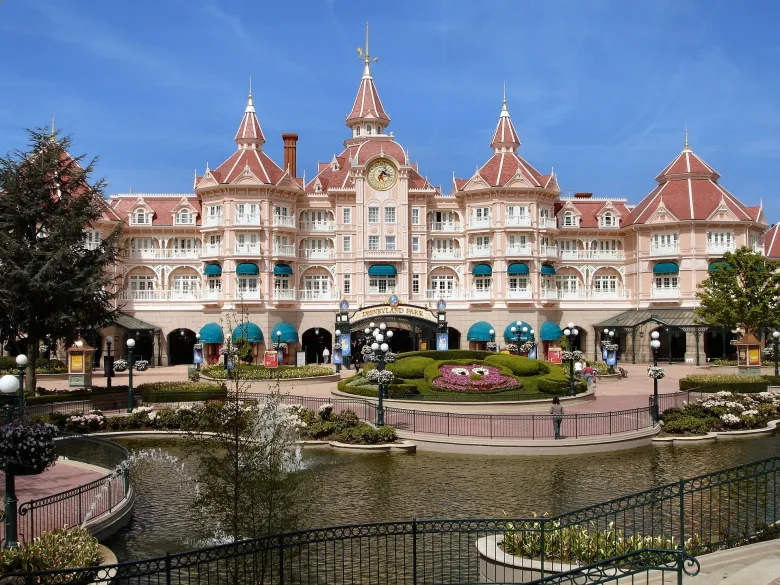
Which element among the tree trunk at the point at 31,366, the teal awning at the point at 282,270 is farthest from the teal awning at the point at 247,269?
the tree trunk at the point at 31,366

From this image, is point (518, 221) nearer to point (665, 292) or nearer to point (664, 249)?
point (664, 249)

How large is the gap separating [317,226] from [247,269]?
7773mm

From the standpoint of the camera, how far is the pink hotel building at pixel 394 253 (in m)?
57.9

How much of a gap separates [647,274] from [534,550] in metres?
52.0

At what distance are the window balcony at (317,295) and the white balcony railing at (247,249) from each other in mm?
5097

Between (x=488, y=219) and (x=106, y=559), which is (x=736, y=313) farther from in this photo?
(x=106, y=559)

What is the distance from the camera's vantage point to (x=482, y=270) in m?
59.6

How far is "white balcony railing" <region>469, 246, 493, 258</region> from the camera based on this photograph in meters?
59.9

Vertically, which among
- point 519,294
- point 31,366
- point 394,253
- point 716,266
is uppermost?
point 394,253

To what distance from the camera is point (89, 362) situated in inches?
1540

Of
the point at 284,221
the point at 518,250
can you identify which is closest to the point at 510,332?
the point at 518,250

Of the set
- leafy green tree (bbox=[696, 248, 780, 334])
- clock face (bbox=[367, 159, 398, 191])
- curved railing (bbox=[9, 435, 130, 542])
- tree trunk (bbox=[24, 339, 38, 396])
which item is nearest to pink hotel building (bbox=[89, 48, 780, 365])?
clock face (bbox=[367, 159, 398, 191])

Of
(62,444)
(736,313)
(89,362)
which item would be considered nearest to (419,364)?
(89,362)

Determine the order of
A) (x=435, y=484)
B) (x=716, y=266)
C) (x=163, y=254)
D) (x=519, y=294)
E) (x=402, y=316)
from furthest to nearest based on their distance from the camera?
1. (x=163, y=254)
2. (x=519, y=294)
3. (x=402, y=316)
4. (x=716, y=266)
5. (x=435, y=484)
